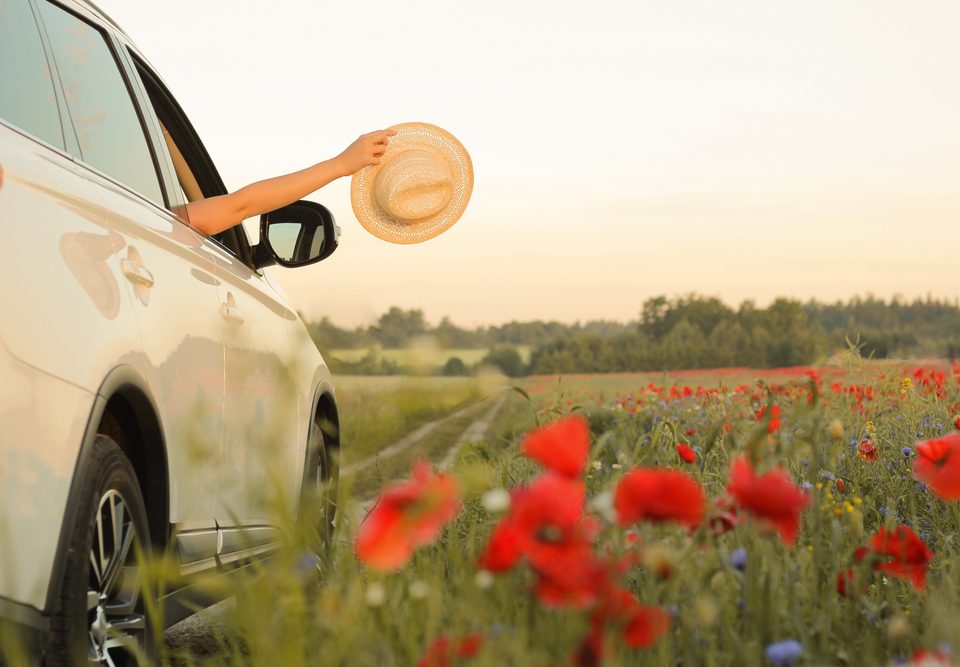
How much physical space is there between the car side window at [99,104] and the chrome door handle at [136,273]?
37 cm

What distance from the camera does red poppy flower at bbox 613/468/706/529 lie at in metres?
1.58

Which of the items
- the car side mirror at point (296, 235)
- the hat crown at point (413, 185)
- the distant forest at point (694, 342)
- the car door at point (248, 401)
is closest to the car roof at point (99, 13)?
the car door at point (248, 401)

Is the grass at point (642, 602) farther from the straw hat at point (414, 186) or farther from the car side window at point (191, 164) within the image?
the straw hat at point (414, 186)

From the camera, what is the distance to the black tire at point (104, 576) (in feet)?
7.35

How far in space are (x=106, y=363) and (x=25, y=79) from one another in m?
0.78

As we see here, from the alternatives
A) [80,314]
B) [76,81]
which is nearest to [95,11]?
[76,81]

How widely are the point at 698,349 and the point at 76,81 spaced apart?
1115 inches

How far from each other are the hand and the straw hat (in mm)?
217

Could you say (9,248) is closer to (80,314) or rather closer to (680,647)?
(80,314)

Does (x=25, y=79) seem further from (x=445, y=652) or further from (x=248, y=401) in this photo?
(x=445, y=652)

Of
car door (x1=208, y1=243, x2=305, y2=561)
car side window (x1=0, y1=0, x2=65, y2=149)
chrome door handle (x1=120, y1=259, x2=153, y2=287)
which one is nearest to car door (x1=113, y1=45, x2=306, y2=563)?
car door (x1=208, y1=243, x2=305, y2=561)

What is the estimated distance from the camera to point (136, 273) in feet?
8.85

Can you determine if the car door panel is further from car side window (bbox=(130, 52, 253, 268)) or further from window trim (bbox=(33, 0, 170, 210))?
car side window (bbox=(130, 52, 253, 268))

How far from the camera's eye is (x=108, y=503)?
252 cm
